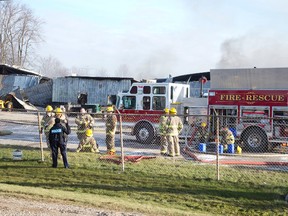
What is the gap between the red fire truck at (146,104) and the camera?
18.2 m

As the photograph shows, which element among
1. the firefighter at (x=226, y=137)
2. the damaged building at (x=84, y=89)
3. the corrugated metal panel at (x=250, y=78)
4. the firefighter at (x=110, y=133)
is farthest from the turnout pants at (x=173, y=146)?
the damaged building at (x=84, y=89)

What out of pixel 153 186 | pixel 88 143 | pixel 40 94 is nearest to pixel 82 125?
pixel 88 143

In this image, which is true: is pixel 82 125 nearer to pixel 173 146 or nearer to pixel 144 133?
pixel 173 146

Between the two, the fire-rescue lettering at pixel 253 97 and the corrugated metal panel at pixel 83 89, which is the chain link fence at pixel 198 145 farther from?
the corrugated metal panel at pixel 83 89

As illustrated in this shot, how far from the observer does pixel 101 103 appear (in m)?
46.1

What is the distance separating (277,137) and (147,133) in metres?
5.57

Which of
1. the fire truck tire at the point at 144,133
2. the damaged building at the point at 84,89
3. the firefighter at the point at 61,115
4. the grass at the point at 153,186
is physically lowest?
the grass at the point at 153,186

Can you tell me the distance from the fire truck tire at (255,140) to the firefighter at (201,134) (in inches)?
60.7

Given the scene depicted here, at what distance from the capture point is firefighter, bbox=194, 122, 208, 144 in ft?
54.2

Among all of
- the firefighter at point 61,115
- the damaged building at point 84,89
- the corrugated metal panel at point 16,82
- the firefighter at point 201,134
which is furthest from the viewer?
the corrugated metal panel at point 16,82

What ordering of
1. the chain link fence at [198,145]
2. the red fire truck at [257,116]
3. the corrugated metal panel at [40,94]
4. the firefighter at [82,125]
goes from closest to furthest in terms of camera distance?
the chain link fence at [198,145]
the firefighter at [82,125]
the red fire truck at [257,116]
the corrugated metal panel at [40,94]

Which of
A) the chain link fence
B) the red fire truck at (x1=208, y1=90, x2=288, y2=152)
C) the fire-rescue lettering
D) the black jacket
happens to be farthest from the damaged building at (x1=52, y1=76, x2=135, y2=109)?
the black jacket

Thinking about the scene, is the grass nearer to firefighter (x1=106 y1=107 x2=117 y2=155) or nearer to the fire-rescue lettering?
firefighter (x1=106 y1=107 x2=117 y2=155)

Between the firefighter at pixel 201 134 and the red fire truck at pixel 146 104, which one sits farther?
the red fire truck at pixel 146 104
